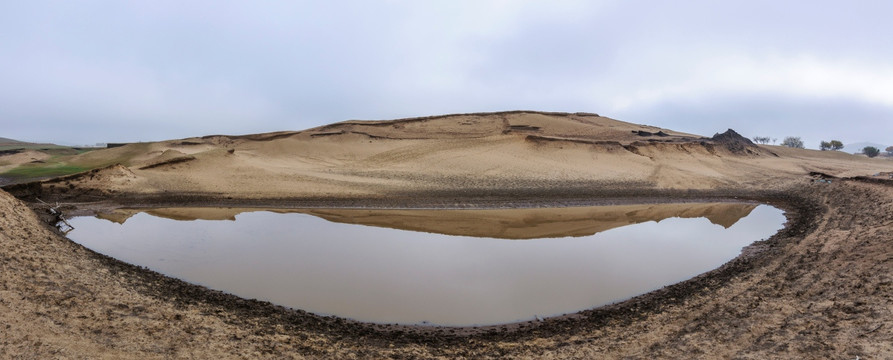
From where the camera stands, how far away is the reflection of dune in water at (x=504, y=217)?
42.0ft

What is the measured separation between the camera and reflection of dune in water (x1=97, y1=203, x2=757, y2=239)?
12.8m

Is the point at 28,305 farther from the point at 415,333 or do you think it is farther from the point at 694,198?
the point at 694,198

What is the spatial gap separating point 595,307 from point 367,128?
2614 centimetres

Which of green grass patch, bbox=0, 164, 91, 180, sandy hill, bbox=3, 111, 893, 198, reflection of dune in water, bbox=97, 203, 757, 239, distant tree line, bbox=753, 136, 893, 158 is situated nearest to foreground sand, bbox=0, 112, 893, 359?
reflection of dune in water, bbox=97, 203, 757, 239

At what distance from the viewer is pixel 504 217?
1471cm

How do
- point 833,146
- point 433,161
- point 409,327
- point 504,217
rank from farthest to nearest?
point 833,146
point 433,161
point 504,217
point 409,327

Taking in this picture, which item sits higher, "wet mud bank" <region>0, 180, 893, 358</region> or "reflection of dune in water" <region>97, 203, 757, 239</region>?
"reflection of dune in water" <region>97, 203, 757, 239</region>

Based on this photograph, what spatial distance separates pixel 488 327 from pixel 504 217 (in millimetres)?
8660

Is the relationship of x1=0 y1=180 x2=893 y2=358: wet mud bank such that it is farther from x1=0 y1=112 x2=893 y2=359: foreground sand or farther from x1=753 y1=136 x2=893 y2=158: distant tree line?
x1=753 y1=136 x2=893 y2=158: distant tree line

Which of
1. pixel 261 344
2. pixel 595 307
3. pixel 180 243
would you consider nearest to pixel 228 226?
pixel 180 243

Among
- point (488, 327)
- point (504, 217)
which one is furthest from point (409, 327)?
point (504, 217)

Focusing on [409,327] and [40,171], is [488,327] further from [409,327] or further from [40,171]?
[40,171]

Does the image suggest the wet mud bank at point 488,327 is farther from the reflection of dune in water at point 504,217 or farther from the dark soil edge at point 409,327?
the reflection of dune in water at point 504,217

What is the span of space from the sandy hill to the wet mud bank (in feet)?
34.8
